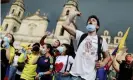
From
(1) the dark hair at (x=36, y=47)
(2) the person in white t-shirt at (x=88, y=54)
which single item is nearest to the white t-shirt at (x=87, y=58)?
(2) the person in white t-shirt at (x=88, y=54)

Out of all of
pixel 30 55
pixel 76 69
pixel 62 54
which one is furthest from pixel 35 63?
pixel 76 69

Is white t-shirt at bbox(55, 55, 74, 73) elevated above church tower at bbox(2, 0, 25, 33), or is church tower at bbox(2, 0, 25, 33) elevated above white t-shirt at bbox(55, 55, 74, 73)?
church tower at bbox(2, 0, 25, 33)

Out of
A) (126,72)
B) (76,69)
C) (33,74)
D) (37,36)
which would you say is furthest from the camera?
(37,36)

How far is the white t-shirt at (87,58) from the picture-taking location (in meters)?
4.20

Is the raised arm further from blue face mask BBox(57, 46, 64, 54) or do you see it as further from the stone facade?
the stone facade

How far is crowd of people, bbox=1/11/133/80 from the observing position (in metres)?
4.28

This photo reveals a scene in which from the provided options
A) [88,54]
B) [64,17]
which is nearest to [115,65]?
[88,54]

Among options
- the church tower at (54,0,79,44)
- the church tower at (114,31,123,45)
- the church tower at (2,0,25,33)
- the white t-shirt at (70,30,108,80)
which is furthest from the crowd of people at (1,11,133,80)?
the church tower at (114,31,123,45)

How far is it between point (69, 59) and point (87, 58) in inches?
68.1

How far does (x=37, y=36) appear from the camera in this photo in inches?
1767

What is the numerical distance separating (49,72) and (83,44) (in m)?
1.99

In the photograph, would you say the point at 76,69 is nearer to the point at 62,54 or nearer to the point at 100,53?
the point at 100,53

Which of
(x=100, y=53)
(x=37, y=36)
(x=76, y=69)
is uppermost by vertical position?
(x=37, y=36)

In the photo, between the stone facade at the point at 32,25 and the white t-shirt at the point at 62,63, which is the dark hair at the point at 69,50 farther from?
the stone facade at the point at 32,25
